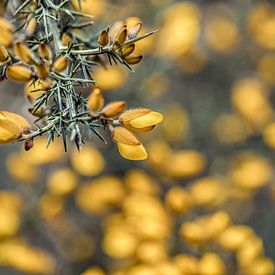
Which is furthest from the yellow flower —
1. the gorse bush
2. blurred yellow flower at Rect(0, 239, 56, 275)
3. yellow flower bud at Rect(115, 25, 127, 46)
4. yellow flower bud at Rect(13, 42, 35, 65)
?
blurred yellow flower at Rect(0, 239, 56, 275)

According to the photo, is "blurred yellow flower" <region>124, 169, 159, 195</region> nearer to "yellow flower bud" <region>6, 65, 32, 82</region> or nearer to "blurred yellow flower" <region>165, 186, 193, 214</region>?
"blurred yellow flower" <region>165, 186, 193, 214</region>

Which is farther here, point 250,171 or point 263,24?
point 263,24

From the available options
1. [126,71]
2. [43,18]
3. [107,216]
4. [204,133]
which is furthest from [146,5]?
[43,18]

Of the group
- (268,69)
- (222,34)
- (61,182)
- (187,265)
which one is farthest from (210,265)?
→ (222,34)

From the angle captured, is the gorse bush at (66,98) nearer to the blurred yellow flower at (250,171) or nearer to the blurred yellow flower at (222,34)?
the blurred yellow flower at (250,171)

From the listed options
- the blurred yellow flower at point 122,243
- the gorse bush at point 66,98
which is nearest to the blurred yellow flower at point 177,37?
the blurred yellow flower at point 122,243

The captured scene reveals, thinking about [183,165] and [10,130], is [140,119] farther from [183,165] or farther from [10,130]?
[183,165]

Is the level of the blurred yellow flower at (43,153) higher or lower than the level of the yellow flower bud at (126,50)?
higher
